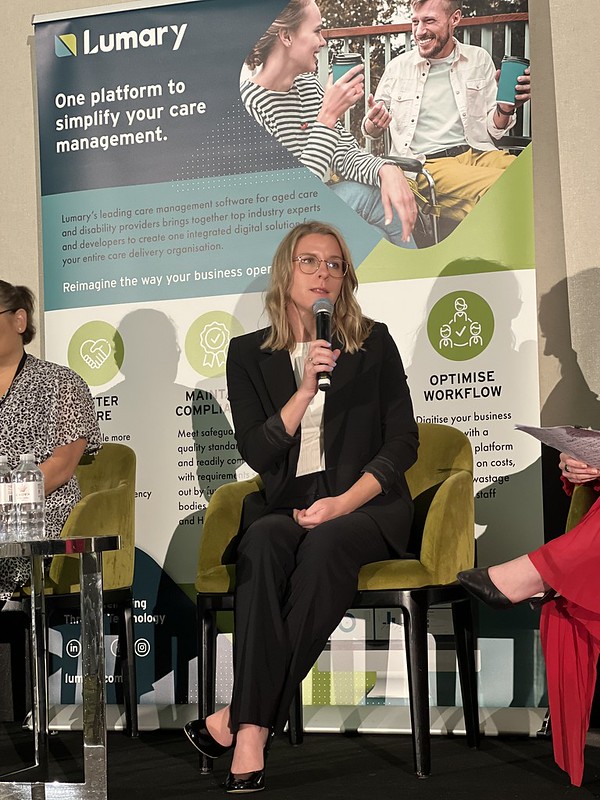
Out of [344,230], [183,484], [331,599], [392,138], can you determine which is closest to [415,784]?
[331,599]

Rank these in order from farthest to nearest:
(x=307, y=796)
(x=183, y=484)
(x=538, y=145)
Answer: (x=183, y=484) → (x=538, y=145) → (x=307, y=796)

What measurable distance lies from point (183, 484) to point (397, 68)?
1.66m

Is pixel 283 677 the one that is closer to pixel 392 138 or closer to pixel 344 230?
pixel 344 230

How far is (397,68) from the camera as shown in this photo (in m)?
3.80

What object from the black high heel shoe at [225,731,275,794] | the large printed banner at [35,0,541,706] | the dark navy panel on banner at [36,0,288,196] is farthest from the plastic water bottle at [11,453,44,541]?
the dark navy panel on banner at [36,0,288,196]

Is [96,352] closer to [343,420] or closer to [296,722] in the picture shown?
[343,420]

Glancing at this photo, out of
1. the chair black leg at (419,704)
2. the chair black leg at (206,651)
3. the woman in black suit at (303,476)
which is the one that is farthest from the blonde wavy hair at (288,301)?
the chair black leg at (419,704)

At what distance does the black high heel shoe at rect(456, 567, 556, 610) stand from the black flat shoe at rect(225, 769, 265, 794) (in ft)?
2.23

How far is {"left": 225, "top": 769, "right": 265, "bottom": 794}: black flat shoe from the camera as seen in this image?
262 centimetres

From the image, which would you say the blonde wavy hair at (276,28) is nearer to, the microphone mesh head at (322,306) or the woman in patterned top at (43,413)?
the woman in patterned top at (43,413)

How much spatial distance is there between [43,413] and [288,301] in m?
0.88

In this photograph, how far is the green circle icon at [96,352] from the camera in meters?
4.06

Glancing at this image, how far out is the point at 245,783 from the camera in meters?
2.62

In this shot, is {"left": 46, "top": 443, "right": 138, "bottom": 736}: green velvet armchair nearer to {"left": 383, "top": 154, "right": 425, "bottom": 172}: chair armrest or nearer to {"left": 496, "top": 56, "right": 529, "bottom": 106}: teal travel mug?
{"left": 383, "top": 154, "right": 425, "bottom": 172}: chair armrest
